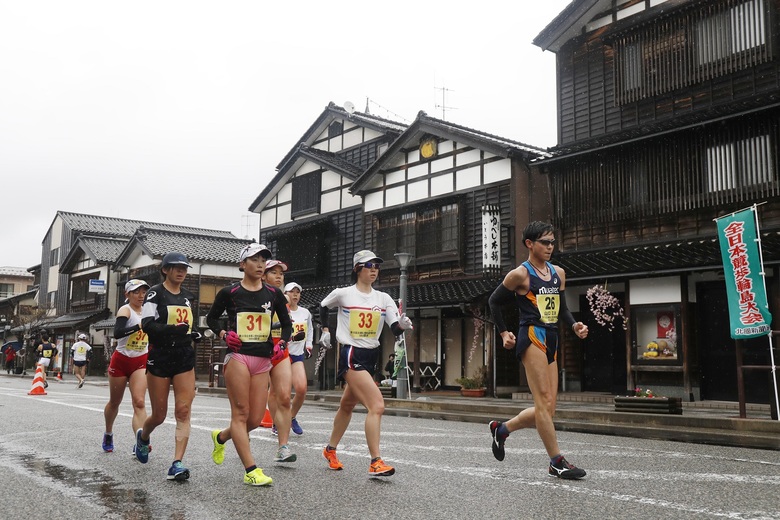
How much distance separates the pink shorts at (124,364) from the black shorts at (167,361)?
4.30ft

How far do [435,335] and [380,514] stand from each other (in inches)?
772

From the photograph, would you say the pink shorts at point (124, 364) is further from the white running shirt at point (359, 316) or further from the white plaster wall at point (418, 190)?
the white plaster wall at point (418, 190)

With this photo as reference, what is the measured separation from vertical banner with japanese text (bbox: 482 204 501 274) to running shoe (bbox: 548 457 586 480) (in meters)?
14.8

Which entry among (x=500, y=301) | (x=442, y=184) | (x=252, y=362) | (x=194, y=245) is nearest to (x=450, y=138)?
(x=442, y=184)

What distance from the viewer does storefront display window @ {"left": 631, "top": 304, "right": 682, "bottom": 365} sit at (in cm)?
1702

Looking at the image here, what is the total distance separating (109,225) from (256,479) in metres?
52.5

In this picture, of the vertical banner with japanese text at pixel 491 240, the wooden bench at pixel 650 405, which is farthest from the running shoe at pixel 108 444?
the vertical banner with japanese text at pixel 491 240

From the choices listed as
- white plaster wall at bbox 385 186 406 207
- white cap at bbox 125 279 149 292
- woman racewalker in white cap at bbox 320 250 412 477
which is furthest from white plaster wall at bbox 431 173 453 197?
woman racewalker in white cap at bbox 320 250 412 477

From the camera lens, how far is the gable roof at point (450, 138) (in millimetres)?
21562

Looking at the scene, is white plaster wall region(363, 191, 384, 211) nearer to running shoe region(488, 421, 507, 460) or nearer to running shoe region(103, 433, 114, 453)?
running shoe region(103, 433, 114, 453)

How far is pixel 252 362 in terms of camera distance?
20.8ft

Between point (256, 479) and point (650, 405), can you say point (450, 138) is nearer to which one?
point (650, 405)

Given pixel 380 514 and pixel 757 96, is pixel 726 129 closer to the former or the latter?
pixel 757 96

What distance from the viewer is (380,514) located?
4777 mm
